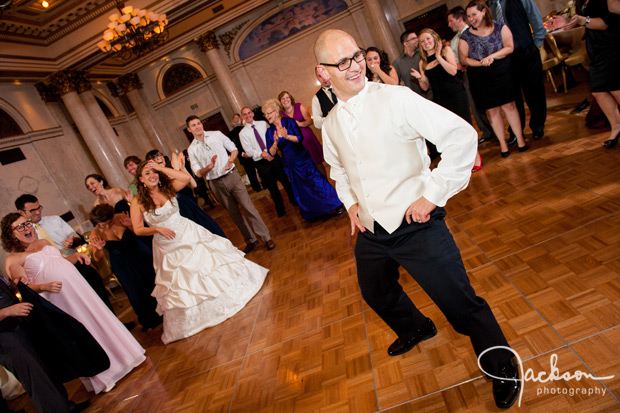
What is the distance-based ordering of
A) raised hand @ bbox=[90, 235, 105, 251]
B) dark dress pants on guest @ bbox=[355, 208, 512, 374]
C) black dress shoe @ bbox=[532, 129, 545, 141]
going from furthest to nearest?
black dress shoe @ bbox=[532, 129, 545, 141]
raised hand @ bbox=[90, 235, 105, 251]
dark dress pants on guest @ bbox=[355, 208, 512, 374]

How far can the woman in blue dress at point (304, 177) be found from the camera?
15.4ft

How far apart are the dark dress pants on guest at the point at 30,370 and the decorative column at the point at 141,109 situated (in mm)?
9862

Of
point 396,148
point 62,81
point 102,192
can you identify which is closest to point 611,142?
point 396,148

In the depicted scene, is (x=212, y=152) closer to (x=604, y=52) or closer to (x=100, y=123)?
(x=604, y=52)

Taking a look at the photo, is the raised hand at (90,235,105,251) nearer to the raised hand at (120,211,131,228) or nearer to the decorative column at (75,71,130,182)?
the raised hand at (120,211,131,228)

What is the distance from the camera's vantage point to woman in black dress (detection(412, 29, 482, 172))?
12.8 ft

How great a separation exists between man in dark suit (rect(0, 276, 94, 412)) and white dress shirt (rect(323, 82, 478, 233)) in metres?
2.75

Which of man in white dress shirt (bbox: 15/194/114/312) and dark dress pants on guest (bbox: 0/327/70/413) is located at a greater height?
man in white dress shirt (bbox: 15/194/114/312)

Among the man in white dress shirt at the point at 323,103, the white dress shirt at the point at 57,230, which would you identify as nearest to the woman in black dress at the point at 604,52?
the man in white dress shirt at the point at 323,103

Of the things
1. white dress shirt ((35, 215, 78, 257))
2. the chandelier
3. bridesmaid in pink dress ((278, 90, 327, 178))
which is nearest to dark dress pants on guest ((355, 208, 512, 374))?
bridesmaid in pink dress ((278, 90, 327, 178))

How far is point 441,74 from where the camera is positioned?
412 cm

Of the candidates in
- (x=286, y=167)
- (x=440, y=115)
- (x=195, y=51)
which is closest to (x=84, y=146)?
(x=195, y=51)

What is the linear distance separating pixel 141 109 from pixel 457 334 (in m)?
11.8

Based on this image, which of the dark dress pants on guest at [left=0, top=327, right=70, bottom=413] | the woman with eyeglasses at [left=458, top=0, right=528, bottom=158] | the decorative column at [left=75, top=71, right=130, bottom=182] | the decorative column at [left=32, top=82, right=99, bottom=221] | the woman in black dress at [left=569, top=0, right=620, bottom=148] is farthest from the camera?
the decorative column at [left=75, top=71, right=130, bottom=182]
